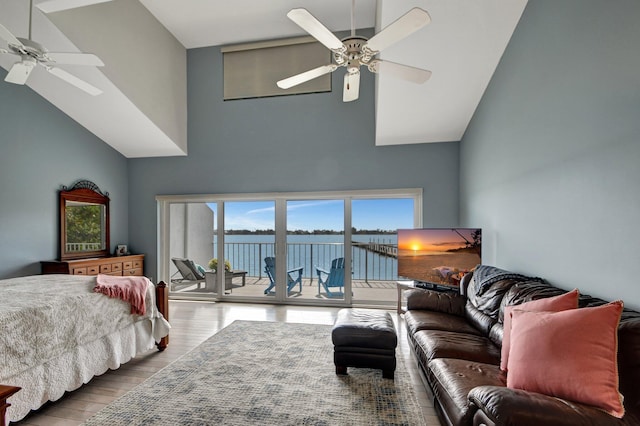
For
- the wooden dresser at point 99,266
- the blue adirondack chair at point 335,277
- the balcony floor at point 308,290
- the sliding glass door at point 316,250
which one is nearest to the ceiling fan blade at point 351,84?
the sliding glass door at point 316,250

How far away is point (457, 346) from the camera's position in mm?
2277

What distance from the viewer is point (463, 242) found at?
151 inches

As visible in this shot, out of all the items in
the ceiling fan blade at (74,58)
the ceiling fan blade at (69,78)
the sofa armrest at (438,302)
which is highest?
the ceiling fan blade at (74,58)

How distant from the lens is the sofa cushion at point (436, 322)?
2717 mm

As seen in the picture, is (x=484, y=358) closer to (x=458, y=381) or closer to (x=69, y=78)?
(x=458, y=381)

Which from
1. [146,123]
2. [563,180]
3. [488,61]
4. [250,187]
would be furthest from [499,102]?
[146,123]

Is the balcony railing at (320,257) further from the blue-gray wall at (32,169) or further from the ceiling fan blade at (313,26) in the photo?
the ceiling fan blade at (313,26)

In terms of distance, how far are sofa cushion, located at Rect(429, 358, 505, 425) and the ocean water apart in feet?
10.2

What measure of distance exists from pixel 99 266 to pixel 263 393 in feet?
12.5

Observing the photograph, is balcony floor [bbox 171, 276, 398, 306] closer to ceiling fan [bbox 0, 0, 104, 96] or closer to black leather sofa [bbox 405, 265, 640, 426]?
black leather sofa [bbox 405, 265, 640, 426]

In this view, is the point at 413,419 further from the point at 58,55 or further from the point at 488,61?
the point at 58,55

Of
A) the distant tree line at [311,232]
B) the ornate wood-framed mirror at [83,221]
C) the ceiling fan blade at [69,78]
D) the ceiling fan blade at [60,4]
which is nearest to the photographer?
the ceiling fan blade at [60,4]

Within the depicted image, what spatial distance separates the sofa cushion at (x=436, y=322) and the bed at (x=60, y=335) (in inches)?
102

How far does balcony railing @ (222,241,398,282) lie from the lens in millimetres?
5230
